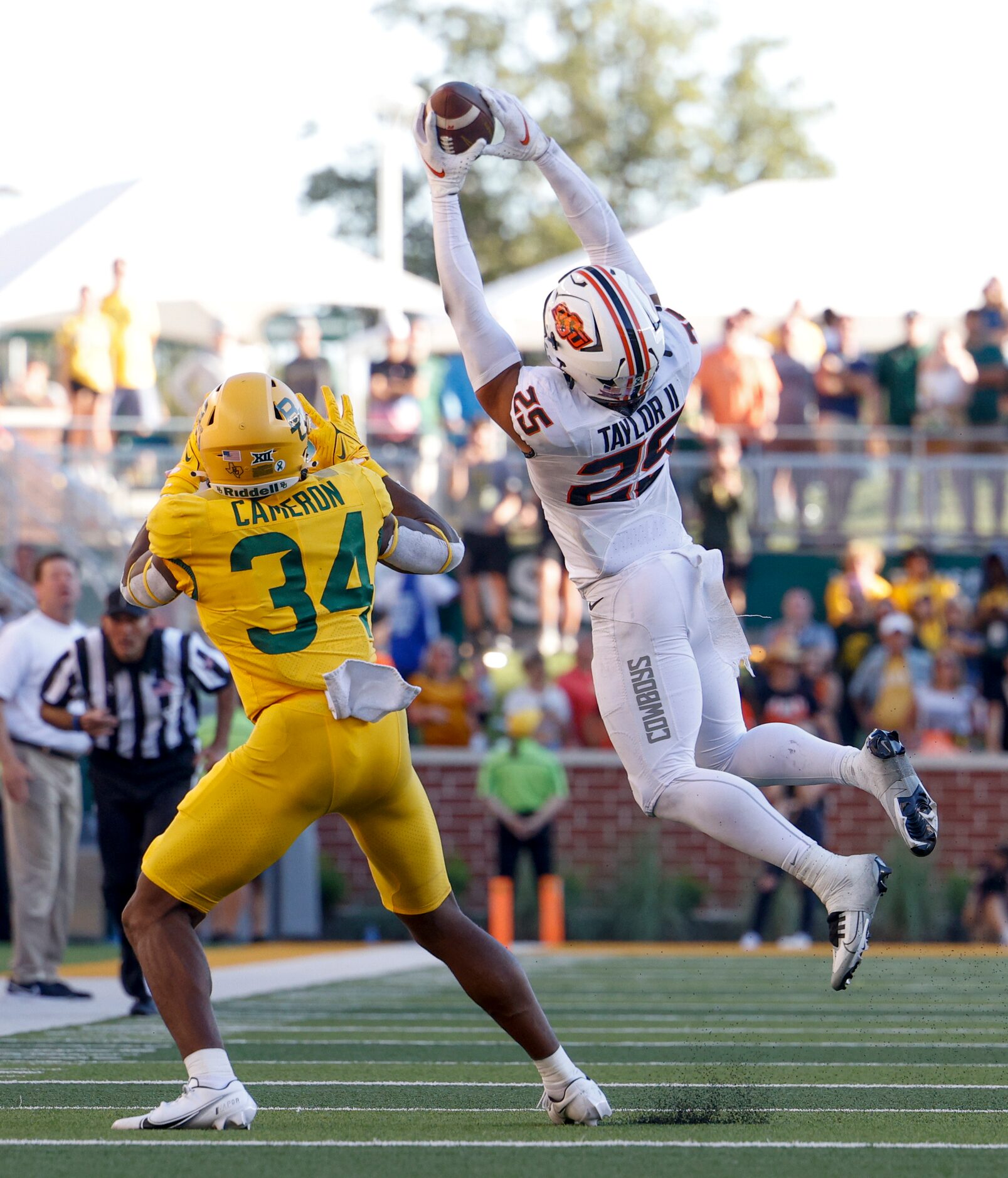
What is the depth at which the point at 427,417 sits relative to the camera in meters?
17.2

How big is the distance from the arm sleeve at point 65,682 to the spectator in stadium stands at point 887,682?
736 centimetres

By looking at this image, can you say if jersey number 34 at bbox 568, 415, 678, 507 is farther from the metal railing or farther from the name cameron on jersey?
the metal railing

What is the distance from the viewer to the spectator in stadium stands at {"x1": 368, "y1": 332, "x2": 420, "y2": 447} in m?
16.8

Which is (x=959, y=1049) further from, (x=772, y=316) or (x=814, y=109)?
(x=814, y=109)

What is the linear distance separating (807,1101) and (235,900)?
8842mm

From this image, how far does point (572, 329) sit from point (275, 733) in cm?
150

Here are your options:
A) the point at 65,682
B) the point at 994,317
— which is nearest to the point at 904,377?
the point at 994,317

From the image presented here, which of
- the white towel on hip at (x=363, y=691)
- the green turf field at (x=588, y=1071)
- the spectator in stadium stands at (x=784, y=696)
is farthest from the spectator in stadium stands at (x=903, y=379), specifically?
the white towel on hip at (x=363, y=691)

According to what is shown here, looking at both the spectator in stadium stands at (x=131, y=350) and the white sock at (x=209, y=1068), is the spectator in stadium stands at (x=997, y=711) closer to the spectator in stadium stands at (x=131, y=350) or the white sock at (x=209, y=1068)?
the spectator in stadium stands at (x=131, y=350)

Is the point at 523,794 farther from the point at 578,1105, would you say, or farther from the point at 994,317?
the point at 578,1105

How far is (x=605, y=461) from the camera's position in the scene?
6.03 metres

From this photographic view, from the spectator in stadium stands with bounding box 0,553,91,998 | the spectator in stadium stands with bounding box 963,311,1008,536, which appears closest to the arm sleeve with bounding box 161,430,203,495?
the spectator in stadium stands with bounding box 0,553,91,998

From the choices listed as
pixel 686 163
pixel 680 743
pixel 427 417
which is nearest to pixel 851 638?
pixel 427 417

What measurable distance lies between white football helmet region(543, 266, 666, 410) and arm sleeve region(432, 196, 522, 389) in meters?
0.17
